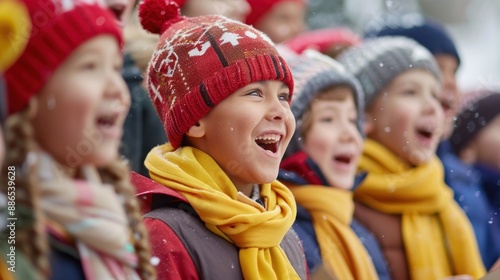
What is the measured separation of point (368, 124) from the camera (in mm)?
5676

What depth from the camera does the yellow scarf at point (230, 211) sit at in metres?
3.67

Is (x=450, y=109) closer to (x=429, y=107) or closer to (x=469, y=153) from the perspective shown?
(x=469, y=153)

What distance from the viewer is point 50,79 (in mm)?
2814

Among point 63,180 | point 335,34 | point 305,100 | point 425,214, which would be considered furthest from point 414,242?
point 63,180

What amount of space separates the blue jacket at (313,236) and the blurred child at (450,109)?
109 centimetres

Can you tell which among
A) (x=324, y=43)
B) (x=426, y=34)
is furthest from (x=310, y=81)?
(x=426, y=34)

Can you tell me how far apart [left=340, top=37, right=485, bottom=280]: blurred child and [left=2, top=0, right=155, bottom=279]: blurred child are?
99.3 inches

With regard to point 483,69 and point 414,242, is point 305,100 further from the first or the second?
point 483,69

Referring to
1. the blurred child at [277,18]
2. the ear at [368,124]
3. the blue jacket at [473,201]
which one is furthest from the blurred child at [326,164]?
the blurred child at [277,18]

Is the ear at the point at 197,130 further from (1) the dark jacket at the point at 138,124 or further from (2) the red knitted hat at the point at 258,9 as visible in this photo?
(2) the red knitted hat at the point at 258,9

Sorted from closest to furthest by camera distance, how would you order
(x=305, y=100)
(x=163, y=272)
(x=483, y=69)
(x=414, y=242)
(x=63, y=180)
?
(x=63, y=180) → (x=163, y=272) → (x=305, y=100) → (x=414, y=242) → (x=483, y=69)

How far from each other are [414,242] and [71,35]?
9.16ft

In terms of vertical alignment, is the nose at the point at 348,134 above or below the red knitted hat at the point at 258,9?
above

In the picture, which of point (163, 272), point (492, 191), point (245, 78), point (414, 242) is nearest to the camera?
point (163, 272)
